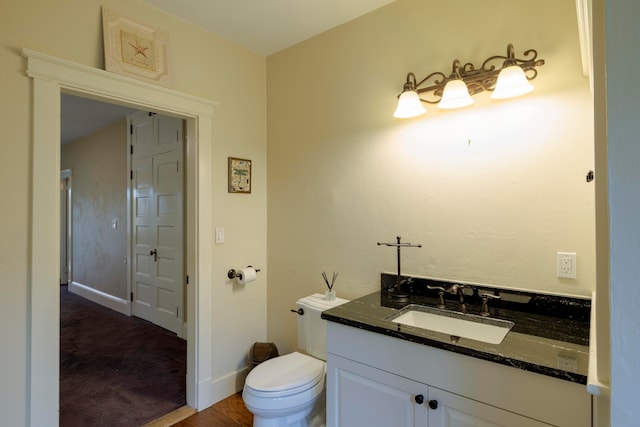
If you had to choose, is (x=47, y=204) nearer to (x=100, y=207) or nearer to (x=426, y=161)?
(x=426, y=161)

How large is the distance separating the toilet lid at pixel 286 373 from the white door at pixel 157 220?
77.2 inches

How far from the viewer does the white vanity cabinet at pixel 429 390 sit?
3.38ft

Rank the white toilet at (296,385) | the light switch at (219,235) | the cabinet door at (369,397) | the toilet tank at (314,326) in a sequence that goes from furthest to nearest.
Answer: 1. the light switch at (219,235)
2. the toilet tank at (314,326)
3. the white toilet at (296,385)
4. the cabinet door at (369,397)

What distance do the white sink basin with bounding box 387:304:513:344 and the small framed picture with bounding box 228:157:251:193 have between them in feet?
4.90

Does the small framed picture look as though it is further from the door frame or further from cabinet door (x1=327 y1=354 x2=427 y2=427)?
cabinet door (x1=327 y1=354 x2=427 y2=427)

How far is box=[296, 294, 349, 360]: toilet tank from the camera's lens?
2.02 meters

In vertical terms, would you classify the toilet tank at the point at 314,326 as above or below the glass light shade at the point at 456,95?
below

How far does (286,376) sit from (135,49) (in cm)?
206

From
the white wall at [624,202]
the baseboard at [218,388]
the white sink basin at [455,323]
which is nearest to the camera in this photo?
the white wall at [624,202]

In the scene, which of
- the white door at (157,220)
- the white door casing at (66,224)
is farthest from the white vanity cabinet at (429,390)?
the white door casing at (66,224)

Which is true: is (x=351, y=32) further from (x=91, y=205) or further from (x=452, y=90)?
(x=91, y=205)

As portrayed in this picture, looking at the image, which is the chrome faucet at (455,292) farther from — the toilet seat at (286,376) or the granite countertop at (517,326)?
the toilet seat at (286,376)

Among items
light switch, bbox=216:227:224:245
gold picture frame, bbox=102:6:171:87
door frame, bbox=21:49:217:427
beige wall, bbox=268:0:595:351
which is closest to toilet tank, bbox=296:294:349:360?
beige wall, bbox=268:0:595:351

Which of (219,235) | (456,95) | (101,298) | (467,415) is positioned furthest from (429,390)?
(101,298)
